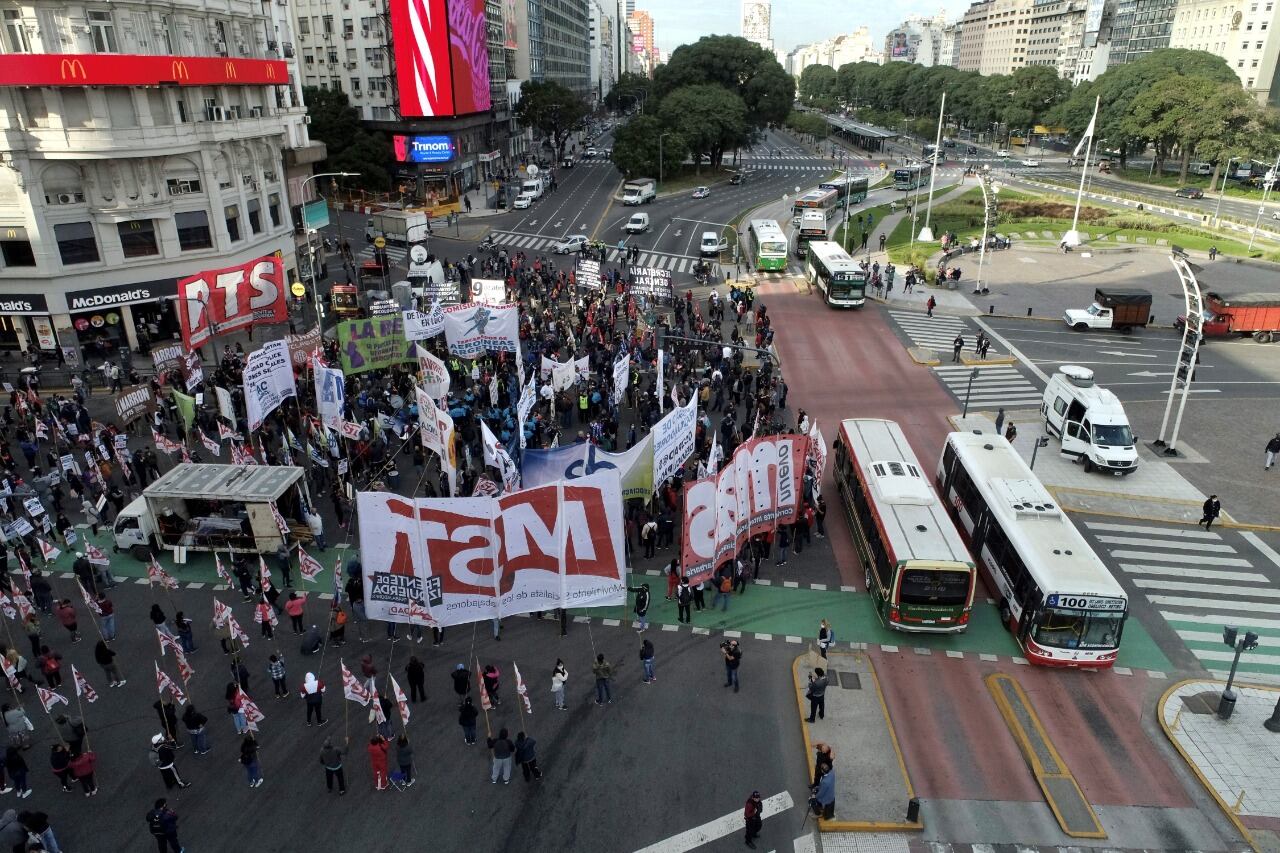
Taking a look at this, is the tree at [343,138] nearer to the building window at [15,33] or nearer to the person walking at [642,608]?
the building window at [15,33]

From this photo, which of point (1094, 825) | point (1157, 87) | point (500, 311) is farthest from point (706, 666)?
point (1157, 87)

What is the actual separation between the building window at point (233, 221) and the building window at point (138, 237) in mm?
4004

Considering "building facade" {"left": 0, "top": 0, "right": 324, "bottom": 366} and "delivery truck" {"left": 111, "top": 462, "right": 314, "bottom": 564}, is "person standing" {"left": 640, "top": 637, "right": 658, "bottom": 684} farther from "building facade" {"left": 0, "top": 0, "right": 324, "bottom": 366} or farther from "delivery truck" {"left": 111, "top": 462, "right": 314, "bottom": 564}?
"building facade" {"left": 0, "top": 0, "right": 324, "bottom": 366}

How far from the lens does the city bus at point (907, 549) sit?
67.8 feet

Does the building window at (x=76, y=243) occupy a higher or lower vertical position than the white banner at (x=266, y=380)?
higher

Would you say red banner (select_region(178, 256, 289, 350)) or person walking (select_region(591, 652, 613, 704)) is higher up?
red banner (select_region(178, 256, 289, 350))

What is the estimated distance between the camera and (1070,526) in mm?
22172

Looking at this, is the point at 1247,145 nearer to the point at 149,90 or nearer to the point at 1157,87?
the point at 1157,87

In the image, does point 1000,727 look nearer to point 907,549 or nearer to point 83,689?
point 907,549

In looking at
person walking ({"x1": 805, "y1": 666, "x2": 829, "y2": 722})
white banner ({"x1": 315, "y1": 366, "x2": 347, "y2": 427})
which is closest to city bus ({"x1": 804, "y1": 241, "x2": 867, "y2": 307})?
white banner ({"x1": 315, "y1": 366, "x2": 347, "y2": 427})

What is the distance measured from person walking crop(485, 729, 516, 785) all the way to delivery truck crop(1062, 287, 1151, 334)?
46503mm

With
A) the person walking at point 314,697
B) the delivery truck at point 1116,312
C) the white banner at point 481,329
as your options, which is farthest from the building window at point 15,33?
the delivery truck at point 1116,312

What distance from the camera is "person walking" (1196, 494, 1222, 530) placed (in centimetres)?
2725

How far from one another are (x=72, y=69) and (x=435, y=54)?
1970 inches
